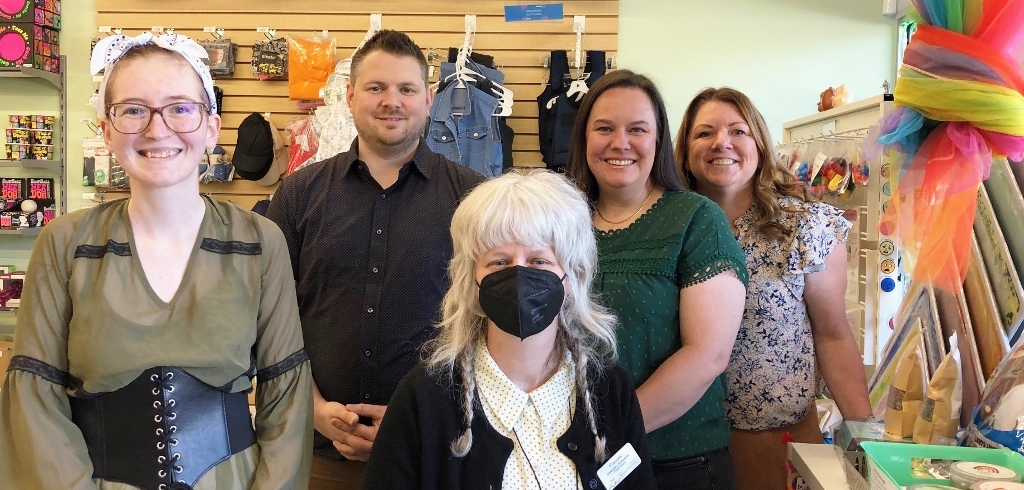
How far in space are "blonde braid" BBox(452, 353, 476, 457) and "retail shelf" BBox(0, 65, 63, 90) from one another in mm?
4374

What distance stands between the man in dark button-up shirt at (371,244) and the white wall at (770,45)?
2.79m

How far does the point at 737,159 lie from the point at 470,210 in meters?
1.08

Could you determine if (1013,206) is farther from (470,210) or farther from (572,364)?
(470,210)

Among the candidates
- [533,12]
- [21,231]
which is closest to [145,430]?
[533,12]

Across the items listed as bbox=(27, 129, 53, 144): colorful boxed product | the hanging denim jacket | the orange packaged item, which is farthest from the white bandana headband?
bbox=(27, 129, 53, 144): colorful boxed product

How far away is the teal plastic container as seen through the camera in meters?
1.17

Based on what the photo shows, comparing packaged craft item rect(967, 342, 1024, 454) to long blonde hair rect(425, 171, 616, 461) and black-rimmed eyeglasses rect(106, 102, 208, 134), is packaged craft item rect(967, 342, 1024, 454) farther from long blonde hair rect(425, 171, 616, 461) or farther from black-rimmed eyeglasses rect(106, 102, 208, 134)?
black-rimmed eyeglasses rect(106, 102, 208, 134)

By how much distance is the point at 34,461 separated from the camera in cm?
120

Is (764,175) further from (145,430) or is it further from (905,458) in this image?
(145,430)

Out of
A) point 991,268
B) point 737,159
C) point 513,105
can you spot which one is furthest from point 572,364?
point 513,105

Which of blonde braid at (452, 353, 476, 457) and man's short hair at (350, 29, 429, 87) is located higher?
man's short hair at (350, 29, 429, 87)

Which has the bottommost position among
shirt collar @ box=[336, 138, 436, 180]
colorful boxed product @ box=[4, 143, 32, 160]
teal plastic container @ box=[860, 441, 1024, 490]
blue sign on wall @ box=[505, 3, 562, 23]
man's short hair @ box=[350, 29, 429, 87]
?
teal plastic container @ box=[860, 441, 1024, 490]

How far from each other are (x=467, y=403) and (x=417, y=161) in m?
0.91

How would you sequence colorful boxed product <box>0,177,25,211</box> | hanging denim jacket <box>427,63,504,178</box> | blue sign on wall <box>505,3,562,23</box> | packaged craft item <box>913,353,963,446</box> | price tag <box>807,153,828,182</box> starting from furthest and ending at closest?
colorful boxed product <box>0,177,25,211</box>
blue sign on wall <box>505,3,562,23</box>
hanging denim jacket <box>427,63,504,178</box>
price tag <box>807,153,828,182</box>
packaged craft item <box>913,353,963,446</box>
